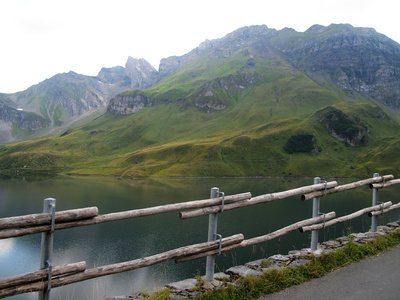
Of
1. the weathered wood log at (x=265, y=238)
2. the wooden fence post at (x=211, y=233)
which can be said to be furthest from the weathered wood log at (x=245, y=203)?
the weathered wood log at (x=265, y=238)

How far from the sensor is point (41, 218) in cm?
542

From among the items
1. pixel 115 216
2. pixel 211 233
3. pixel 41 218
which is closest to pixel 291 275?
pixel 211 233

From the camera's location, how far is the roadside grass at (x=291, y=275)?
6844 millimetres

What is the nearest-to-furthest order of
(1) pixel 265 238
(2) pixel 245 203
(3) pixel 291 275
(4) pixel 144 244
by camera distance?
1. (3) pixel 291 275
2. (2) pixel 245 203
3. (1) pixel 265 238
4. (4) pixel 144 244

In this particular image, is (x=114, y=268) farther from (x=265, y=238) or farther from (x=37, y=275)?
(x=265, y=238)

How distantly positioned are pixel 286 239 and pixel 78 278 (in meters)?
40.9

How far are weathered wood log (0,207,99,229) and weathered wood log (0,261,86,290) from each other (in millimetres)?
977

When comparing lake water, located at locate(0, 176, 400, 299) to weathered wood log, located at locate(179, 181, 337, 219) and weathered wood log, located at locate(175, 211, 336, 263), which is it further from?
weathered wood log, located at locate(179, 181, 337, 219)

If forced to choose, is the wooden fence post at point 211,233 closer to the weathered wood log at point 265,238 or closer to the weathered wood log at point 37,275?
the weathered wood log at point 265,238

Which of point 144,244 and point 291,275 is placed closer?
point 291,275

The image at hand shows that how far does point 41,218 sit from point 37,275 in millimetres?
1170

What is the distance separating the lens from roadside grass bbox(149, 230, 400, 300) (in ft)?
22.5

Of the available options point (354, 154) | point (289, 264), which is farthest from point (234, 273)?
point (354, 154)

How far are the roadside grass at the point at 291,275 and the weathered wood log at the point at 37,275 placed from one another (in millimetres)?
2073
